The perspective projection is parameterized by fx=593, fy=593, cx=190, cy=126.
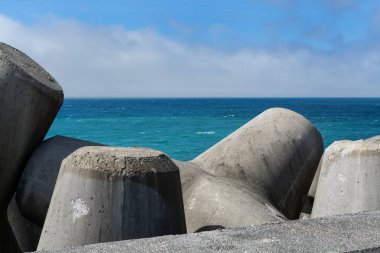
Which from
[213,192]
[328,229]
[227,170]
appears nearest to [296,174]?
[227,170]

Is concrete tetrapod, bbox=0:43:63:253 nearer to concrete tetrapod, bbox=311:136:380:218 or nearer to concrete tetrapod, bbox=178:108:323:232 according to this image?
concrete tetrapod, bbox=178:108:323:232

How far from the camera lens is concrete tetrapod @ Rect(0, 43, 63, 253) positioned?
358 cm

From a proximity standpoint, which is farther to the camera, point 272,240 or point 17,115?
point 17,115

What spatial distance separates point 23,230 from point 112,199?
144 centimetres

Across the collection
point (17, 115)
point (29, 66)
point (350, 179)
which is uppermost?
point (29, 66)

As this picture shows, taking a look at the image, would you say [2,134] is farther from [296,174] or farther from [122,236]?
[296,174]

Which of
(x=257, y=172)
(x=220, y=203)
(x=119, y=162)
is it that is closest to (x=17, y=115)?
(x=119, y=162)

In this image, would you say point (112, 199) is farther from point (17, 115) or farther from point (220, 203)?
point (220, 203)

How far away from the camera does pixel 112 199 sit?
9.08 ft

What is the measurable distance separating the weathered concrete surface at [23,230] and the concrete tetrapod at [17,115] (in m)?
0.06

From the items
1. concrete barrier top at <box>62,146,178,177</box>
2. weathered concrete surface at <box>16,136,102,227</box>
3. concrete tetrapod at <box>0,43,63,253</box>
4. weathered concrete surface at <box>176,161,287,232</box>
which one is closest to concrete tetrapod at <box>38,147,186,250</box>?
concrete barrier top at <box>62,146,178,177</box>

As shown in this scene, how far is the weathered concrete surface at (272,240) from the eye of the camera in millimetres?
1879

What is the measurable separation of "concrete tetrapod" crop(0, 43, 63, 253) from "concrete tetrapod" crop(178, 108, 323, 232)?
1.13m

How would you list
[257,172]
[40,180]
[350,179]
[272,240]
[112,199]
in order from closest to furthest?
[272,240] < [112,199] < [40,180] < [350,179] < [257,172]
